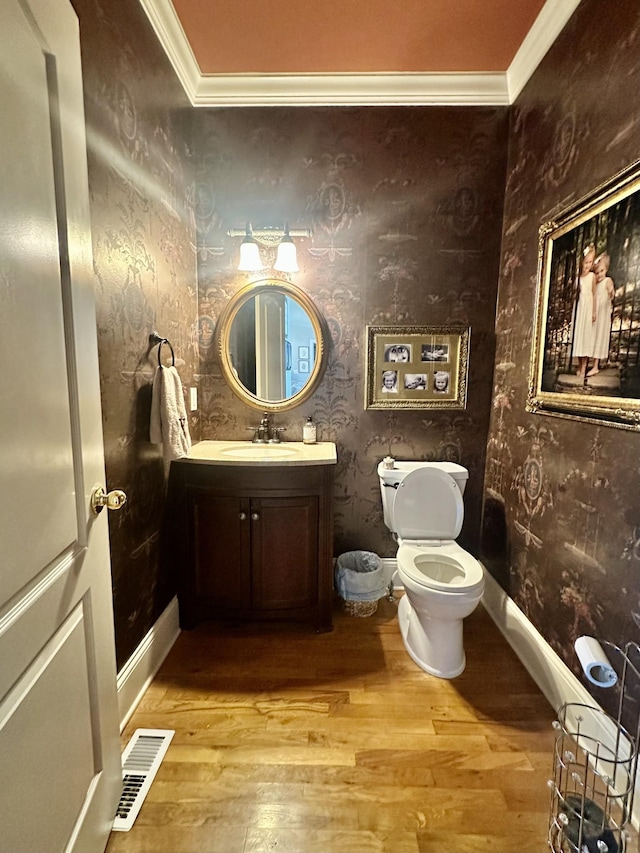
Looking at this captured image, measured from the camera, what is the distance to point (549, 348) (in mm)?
1693

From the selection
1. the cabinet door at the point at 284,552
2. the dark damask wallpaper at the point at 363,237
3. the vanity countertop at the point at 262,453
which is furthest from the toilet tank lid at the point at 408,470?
the cabinet door at the point at 284,552

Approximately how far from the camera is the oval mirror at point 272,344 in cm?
221

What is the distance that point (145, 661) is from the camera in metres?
1.62

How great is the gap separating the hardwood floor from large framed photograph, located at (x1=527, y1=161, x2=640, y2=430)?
4.00 ft

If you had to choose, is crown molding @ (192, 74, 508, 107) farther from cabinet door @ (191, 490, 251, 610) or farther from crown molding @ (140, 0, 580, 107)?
cabinet door @ (191, 490, 251, 610)

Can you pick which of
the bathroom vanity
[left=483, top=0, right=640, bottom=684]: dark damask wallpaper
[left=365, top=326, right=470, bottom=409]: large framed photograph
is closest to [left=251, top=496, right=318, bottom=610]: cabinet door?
the bathroom vanity

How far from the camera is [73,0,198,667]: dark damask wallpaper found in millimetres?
1288

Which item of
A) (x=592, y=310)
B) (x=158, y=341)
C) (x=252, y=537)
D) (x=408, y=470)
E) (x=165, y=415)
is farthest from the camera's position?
(x=408, y=470)

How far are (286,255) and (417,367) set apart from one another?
960 millimetres

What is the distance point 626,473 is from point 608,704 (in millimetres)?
794

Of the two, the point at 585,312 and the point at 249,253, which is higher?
the point at 249,253

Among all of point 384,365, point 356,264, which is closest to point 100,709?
point 384,365

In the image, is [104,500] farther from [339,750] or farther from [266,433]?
[266,433]

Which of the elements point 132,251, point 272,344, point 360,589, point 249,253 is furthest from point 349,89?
point 360,589
